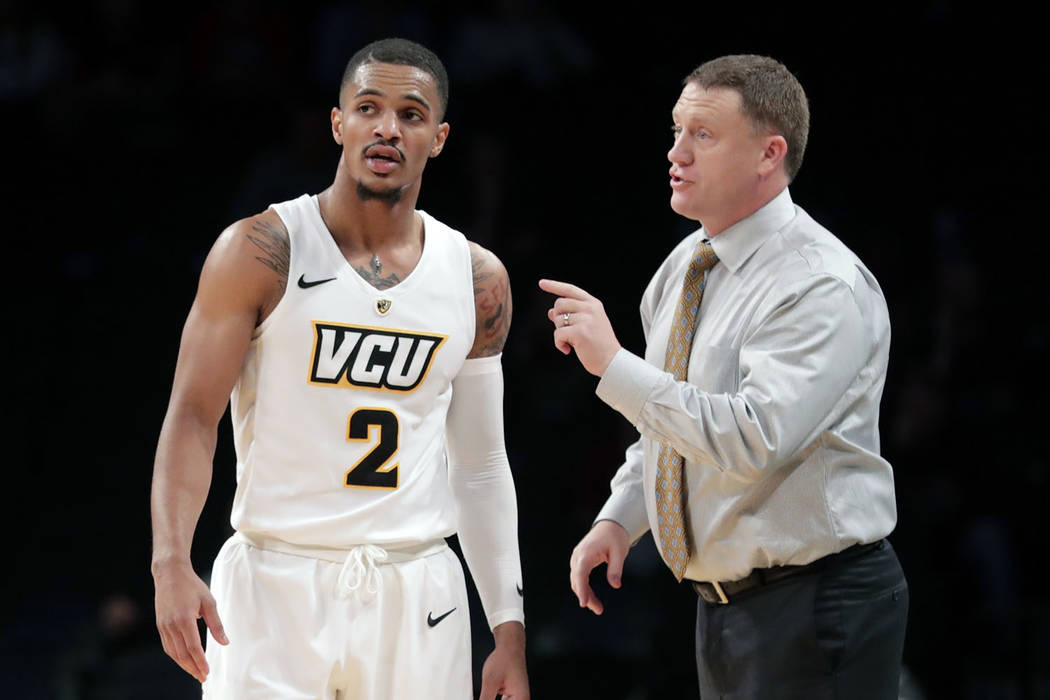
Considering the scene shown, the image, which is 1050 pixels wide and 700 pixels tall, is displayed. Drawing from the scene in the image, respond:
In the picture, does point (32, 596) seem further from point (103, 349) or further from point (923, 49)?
point (923, 49)

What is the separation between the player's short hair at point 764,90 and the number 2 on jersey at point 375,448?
0.94 m

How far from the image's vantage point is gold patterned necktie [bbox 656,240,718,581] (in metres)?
2.69

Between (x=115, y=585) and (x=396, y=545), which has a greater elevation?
(x=396, y=545)

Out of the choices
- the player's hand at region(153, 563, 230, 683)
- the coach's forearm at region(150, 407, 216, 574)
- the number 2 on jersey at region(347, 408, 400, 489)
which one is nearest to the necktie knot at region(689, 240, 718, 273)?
the number 2 on jersey at region(347, 408, 400, 489)

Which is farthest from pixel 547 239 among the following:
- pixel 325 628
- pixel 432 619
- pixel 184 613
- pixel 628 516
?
pixel 184 613

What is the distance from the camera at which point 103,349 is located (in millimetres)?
4836

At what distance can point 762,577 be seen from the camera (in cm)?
263

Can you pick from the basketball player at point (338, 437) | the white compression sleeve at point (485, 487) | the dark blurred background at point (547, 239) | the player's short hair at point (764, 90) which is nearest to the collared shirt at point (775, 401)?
the player's short hair at point (764, 90)

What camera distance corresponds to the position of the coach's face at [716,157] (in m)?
2.71

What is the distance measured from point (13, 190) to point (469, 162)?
1699 mm

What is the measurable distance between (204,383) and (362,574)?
0.46 m

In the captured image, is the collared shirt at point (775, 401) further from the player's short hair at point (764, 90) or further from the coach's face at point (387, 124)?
the coach's face at point (387, 124)

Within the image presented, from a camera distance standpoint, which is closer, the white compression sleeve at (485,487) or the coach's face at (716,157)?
the coach's face at (716,157)

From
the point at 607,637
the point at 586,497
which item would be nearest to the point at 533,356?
the point at 586,497
